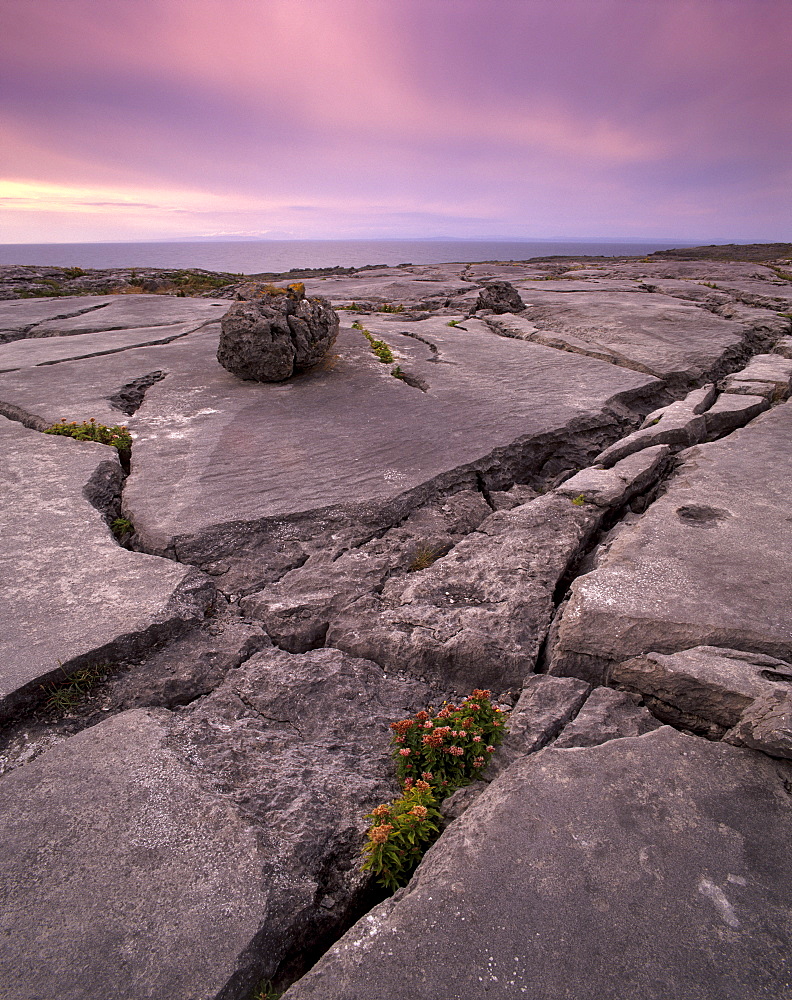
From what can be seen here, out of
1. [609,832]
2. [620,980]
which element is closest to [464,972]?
[620,980]

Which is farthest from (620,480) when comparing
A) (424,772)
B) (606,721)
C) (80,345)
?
(80,345)

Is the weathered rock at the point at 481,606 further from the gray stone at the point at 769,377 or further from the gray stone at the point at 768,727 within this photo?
the gray stone at the point at 769,377

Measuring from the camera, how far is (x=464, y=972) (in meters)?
1.60

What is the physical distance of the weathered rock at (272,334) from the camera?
6.62 m

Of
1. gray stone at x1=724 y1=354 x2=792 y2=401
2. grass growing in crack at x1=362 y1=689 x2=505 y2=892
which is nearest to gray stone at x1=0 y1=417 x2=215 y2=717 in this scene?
grass growing in crack at x1=362 y1=689 x2=505 y2=892

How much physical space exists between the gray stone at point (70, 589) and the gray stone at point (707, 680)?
2387 mm

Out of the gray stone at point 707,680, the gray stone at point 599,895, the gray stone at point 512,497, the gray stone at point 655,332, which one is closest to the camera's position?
the gray stone at point 599,895

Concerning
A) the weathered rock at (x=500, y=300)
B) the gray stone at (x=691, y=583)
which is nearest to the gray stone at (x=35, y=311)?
the weathered rock at (x=500, y=300)

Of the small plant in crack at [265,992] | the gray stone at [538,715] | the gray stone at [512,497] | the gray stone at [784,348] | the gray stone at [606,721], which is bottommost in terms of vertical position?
the small plant in crack at [265,992]

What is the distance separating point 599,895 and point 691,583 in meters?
1.74

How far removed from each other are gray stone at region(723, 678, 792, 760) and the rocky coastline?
0.01 m

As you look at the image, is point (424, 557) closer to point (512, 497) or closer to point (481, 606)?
point (481, 606)

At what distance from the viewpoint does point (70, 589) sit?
306cm

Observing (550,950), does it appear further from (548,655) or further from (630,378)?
(630,378)
